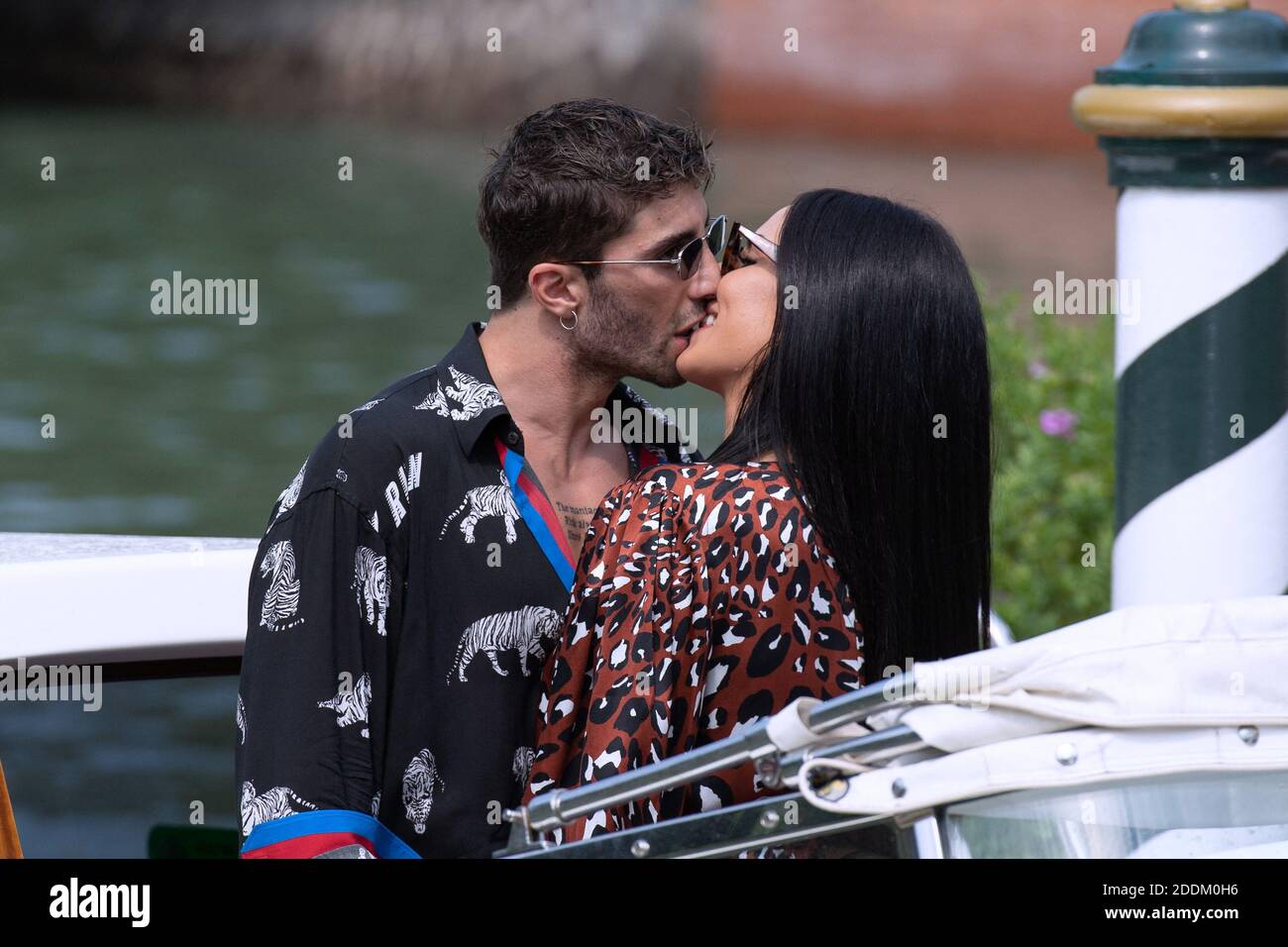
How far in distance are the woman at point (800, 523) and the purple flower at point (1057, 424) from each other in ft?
9.61

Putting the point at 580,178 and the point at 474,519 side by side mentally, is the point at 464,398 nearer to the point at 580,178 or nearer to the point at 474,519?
the point at 474,519

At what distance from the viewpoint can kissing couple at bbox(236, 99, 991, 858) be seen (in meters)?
2.08

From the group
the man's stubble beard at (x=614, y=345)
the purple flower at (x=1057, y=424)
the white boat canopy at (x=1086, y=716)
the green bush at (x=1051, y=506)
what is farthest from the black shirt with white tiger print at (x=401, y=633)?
the purple flower at (x=1057, y=424)

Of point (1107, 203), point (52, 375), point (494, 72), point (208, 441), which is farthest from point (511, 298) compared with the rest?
point (494, 72)

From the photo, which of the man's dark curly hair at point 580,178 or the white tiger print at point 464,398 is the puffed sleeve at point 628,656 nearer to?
the white tiger print at point 464,398

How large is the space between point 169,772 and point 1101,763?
499 centimetres

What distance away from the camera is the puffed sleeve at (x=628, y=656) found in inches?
78.9

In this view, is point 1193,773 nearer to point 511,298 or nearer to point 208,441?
point 511,298

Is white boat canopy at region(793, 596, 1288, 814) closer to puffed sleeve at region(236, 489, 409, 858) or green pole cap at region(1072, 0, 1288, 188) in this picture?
puffed sleeve at region(236, 489, 409, 858)

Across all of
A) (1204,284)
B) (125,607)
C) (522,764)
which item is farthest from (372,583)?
(1204,284)

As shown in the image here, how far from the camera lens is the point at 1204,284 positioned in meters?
3.28

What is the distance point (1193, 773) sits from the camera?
161 cm

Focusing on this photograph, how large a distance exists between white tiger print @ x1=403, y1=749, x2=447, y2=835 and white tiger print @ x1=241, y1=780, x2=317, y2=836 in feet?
0.54

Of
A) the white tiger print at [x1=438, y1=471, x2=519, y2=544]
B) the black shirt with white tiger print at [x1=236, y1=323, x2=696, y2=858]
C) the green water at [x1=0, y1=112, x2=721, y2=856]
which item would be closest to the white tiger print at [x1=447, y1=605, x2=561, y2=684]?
the black shirt with white tiger print at [x1=236, y1=323, x2=696, y2=858]
